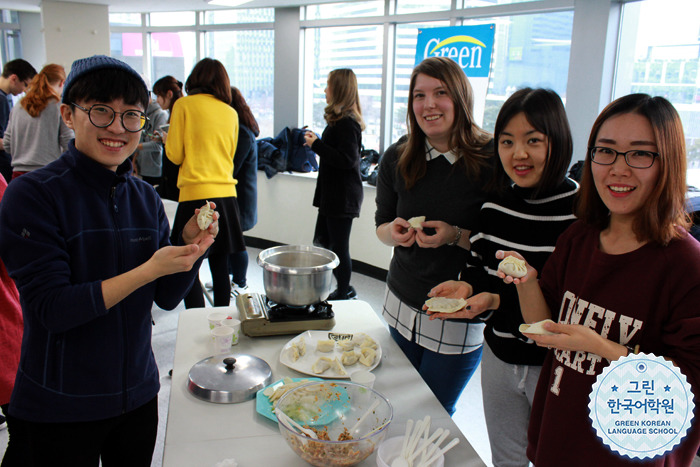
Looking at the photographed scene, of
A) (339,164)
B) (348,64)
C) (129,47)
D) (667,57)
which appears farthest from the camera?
(129,47)

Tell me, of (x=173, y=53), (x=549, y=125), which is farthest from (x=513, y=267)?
(x=173, y=53)

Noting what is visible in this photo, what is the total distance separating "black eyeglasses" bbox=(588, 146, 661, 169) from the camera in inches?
40.7

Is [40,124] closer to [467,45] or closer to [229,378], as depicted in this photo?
[229,378]

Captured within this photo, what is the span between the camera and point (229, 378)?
4.59 ft

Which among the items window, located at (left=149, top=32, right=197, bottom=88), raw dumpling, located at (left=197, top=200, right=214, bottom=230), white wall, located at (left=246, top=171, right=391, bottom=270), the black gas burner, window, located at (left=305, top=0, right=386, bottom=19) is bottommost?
white wall, located at (left=246, top=171, right=391, bottom=270)

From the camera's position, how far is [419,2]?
477 cm

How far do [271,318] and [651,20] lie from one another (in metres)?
3.44

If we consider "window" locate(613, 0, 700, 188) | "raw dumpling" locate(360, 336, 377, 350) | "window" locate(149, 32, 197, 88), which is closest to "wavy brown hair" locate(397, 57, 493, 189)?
"raw dumpling" locate(360, 336, 377, 350)

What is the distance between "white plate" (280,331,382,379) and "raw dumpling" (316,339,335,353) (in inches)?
0.4

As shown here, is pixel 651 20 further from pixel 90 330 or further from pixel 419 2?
pixel 90 330

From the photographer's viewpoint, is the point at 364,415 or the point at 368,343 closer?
the point at 364,415

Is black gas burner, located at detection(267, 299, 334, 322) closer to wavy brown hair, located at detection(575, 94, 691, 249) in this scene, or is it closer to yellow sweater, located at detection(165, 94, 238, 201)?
wavy brown hair, located at detection(575, 94, 691, 249)

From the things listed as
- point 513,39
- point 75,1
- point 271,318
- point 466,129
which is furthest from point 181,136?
point 75,1

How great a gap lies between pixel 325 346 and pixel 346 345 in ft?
0.22
